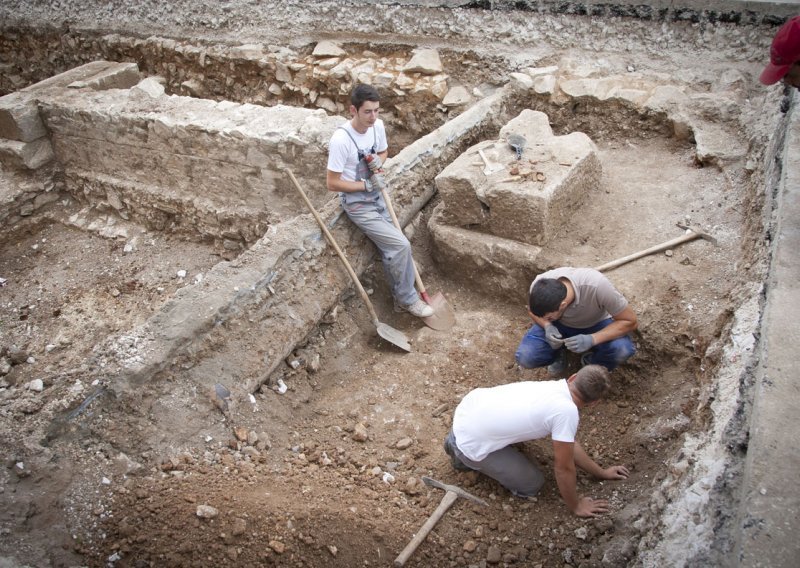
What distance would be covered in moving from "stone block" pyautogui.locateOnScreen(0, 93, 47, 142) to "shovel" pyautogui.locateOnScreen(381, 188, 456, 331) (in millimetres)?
4433

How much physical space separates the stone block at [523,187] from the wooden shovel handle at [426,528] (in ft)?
6.98

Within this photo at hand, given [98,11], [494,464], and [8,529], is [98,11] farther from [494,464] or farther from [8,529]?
[494,464]

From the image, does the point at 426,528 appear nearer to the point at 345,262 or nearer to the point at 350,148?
the point at 345,262

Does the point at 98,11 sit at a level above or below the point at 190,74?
above

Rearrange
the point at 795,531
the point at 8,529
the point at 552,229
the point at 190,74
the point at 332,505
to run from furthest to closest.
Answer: the point at 190,74, the point at 552,229, the point at 332,505, the point at 8,529, the point at 795,531

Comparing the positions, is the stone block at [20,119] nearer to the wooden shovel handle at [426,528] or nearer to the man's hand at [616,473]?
the wooden shovel handle at [426,528]

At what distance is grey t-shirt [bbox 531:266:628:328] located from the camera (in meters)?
3.60

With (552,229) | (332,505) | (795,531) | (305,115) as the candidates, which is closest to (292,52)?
(305,115)

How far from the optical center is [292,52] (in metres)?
7.62

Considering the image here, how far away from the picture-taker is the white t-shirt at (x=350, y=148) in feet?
14.6

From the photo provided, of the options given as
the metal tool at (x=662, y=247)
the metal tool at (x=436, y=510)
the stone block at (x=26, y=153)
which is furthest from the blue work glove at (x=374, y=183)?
the stone block at (x=26, y=153)

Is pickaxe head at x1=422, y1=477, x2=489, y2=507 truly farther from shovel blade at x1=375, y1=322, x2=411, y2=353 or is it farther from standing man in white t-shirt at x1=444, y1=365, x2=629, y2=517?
shovel blade at x1=375, y1=322, x2=411, y2=353

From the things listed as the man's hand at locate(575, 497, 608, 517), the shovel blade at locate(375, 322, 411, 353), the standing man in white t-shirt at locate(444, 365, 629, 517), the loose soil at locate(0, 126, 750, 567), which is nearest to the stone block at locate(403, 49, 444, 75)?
the loose soil at locate(0, 126, 750, 567)

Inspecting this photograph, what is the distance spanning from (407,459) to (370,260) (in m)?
1.89
